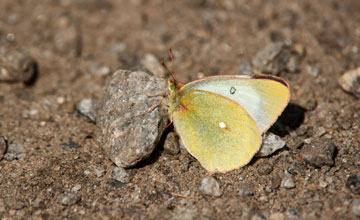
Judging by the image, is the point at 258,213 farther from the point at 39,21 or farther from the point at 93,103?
the point at 39,21

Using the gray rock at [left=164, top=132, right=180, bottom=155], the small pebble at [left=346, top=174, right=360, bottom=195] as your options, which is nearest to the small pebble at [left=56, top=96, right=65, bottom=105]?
the gray rock at [left=164, top=132, right=180, bottom=155]

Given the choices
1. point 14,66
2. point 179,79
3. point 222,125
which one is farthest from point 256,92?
point 14,66

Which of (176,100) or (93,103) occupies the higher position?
(176,100)

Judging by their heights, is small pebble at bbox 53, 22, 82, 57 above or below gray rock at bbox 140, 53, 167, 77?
below

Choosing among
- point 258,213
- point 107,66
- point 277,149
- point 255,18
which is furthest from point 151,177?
point 255,18

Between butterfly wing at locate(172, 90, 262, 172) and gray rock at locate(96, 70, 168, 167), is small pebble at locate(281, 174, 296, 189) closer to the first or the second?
butterfly wing at locate(172, 90, 262, 172)

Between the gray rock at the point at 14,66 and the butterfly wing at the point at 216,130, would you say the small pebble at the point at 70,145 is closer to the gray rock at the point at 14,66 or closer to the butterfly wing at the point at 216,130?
the butterfly wing at the point at 216,130
